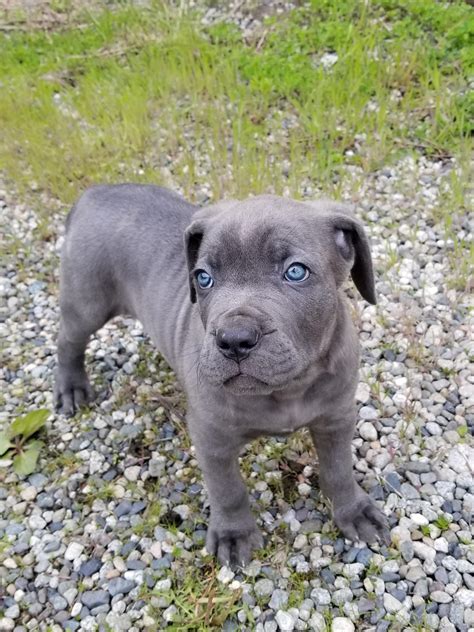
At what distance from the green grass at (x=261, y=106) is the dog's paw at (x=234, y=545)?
9.48 feet

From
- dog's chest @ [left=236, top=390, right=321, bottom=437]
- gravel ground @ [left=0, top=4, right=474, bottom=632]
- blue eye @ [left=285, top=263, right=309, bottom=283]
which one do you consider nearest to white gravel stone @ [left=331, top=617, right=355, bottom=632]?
gravel ground @ [left=0, top=4, right=474, bottom=632]

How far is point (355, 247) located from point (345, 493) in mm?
1309

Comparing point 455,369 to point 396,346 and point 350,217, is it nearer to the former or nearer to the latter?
point 396,346

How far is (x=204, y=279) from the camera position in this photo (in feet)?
9.24

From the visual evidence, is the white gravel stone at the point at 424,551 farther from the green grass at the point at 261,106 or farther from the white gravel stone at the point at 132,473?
the green grass at the point at 261,106

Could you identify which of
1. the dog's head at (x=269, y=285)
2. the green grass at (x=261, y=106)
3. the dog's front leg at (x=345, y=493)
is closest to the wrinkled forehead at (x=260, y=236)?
the dog's head at (x=269, y=285)

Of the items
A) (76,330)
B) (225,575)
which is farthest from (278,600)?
(76,330)

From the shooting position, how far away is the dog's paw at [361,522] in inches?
133

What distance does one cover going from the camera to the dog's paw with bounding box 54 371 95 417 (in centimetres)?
442

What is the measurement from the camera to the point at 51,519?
377 centimetres

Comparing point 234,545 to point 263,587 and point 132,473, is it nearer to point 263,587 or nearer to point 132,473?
point 263,587

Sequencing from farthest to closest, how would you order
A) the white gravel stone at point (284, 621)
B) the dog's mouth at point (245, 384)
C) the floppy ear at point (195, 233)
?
the white gravel stone at point (284, 621) → the floppy ear at point (195, 233) → the dog's mouth at point (245, 384)

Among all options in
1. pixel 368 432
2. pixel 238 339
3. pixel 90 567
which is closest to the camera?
pixel 238 339

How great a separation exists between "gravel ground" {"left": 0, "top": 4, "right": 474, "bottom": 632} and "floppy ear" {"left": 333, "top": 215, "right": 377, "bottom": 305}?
3.89 feet
